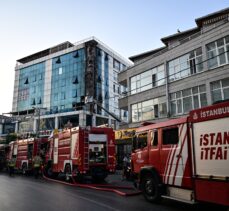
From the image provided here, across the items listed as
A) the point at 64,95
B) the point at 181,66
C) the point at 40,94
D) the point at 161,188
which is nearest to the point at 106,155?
the point at 161,188

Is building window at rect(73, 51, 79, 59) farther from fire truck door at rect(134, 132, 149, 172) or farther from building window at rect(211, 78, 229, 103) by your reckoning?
fire truck door at rect(134, 132, 149, 172)

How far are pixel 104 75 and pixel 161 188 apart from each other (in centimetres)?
5604

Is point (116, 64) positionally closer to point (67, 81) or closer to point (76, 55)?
point (76, 55)

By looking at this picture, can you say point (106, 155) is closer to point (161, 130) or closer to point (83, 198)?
point (83, 198)

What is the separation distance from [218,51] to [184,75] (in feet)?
12.6

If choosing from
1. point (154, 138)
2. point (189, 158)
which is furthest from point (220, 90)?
point (189, 158)

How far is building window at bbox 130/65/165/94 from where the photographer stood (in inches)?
1031

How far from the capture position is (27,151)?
23625 mm

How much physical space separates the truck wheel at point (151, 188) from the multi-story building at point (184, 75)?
10055 millimetres

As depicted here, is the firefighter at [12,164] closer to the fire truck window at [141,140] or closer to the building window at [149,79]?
the building window at [149,79]

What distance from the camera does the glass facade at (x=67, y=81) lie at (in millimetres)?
58344

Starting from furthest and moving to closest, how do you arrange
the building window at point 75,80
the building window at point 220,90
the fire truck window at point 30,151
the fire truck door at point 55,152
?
the building window at point 75,80 → the fire truck window at point 30,151 → the building window at point 220,90 → the fire truck door at point 55,152

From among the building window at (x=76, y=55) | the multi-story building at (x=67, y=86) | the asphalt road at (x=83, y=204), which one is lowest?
the asphalt road at (x=83, y=204)

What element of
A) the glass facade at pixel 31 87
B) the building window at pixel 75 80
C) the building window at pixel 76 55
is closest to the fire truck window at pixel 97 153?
the building window at pixel 75 80
